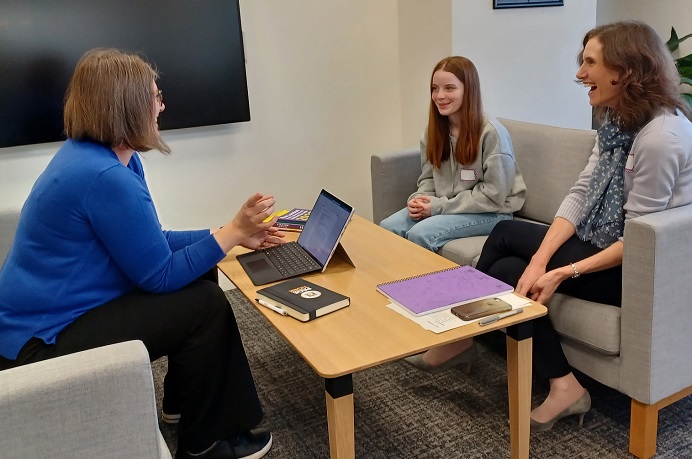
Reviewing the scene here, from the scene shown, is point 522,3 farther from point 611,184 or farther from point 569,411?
point 569,411

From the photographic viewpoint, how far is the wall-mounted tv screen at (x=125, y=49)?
2.92 meters

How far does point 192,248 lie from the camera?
1837 millimetres

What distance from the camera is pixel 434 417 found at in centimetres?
220

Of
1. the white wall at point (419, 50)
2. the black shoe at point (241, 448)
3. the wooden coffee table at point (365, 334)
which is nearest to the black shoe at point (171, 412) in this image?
the black shoe at point (241, 448)

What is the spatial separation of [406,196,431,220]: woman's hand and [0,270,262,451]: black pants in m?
1.21

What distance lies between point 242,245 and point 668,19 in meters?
3.19

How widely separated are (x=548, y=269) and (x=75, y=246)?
1.41 m

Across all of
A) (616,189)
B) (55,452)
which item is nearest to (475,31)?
(616,189)

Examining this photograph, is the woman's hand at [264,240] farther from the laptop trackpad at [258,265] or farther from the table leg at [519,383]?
the table leg at [519,383]

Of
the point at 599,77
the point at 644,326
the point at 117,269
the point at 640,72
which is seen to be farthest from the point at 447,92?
the point at 117,269

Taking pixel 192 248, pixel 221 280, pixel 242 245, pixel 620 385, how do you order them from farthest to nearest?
pixel 221 280 → pixel 242 245 → pixel 620 385 → pixel 192 248

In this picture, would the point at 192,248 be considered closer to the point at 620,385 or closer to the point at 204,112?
the point at 620,385

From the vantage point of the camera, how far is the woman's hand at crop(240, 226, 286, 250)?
219 centimetres

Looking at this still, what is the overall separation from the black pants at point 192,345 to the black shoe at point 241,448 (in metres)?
0.03
